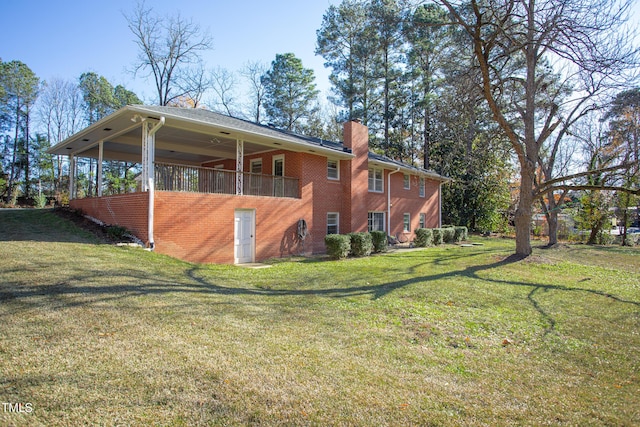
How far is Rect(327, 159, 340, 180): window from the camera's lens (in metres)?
17.6

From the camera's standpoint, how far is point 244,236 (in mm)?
13383

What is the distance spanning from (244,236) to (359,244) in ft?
15.4

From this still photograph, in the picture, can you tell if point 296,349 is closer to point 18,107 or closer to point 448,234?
point 448,234

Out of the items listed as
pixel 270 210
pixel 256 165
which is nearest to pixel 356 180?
pixel 256 165

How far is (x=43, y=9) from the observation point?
12375mm

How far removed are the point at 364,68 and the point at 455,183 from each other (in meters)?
13.6

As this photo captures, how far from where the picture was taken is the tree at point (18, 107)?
32.9 meters

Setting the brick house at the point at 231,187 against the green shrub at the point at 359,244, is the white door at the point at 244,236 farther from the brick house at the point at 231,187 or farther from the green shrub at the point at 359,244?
the green shrub at the point at 359,244

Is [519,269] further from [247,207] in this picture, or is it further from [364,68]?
[364,68]

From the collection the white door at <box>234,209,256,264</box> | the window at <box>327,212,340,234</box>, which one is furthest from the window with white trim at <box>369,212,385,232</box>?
the white door at <box>234,209,256,264</box>

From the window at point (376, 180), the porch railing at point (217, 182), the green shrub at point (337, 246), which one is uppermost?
the window at point (376, 180)

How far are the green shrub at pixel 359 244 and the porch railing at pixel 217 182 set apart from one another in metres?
3.02

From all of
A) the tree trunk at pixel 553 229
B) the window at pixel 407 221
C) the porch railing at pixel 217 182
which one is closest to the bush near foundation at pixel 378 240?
the porch railing at pixel 217 182

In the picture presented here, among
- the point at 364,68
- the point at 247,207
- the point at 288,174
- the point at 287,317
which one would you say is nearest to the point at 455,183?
the point at 364,68
